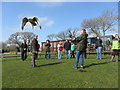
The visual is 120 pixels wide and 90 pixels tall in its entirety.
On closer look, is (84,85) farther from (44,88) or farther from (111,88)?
(44,88)

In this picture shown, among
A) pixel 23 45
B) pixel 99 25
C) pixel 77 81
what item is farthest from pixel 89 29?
pixel 77 81

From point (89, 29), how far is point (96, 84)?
46.5m

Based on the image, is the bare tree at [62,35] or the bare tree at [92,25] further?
the bare tree at [62,35]

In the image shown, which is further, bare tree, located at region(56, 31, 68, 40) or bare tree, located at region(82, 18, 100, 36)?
bare tree, located at region(56, 31, 68, 40)

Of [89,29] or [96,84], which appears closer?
[96,84]

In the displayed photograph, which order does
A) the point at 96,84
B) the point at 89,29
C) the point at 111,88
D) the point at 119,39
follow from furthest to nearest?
1. the point at 89,29
2. the point at 119,39
3. the point at 96,84
4. the point at 111,88

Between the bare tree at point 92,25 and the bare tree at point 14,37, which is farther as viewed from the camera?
the bare tree at point 14,37

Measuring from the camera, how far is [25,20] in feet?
39.2

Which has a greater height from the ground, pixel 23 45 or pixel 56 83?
pixel 23 45

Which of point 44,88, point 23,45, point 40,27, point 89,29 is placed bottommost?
point 44,88

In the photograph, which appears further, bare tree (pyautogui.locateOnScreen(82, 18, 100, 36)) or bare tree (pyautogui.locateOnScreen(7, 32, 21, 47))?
bare tree (pyautogui.locateOnScreen(7, 32, 21, 47))

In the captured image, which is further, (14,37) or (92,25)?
(14,37)

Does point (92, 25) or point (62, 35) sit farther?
point (62, 35)

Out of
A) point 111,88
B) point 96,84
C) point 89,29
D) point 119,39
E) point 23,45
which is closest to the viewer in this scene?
point 111,88
